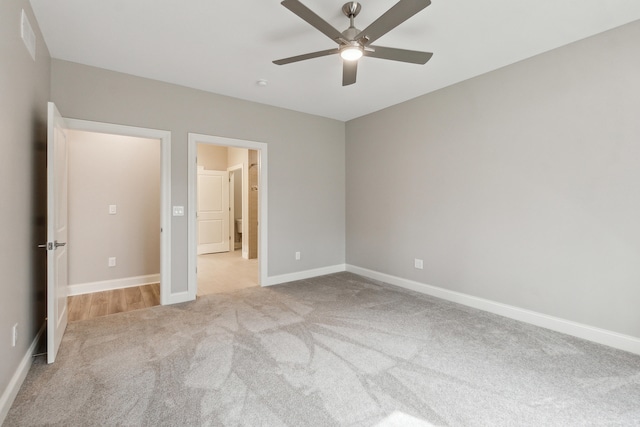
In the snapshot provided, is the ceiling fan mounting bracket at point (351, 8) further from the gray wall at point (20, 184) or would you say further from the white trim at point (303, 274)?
the white trim at point (303, 274)

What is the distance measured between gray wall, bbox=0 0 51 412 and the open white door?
0.14m

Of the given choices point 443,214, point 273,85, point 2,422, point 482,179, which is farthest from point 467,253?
point 2,422

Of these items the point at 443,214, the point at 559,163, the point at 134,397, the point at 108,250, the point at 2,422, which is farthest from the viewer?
the point at 108,250

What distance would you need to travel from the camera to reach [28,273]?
7.45 feet

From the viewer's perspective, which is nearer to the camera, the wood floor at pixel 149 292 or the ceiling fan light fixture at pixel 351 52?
the ceiling fan light fixture at pixel 351 52

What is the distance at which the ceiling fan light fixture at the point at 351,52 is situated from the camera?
7.02 feet

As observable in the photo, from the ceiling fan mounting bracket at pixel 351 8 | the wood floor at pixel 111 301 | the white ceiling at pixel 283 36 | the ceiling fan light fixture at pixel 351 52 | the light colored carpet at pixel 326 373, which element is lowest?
the light colored carpet at pixel 326 373

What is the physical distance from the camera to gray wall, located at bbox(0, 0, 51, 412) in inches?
69.2

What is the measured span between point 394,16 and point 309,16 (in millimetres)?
532

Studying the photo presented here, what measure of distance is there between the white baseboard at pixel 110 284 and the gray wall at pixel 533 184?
3683 millimetres

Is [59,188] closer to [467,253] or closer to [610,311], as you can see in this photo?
[467,253]

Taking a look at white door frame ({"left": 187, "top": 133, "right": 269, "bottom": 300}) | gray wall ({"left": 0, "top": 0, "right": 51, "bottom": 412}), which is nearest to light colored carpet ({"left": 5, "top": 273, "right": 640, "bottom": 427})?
gray wall ({"left": 0, "top": 0, "right": 51, "bottom": 412})

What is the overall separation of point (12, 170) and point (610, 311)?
15.2 feet

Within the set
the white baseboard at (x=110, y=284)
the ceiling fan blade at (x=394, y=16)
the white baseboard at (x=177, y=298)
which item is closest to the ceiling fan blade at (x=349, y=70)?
the ceiling fan blade at (x=394, y=16)
